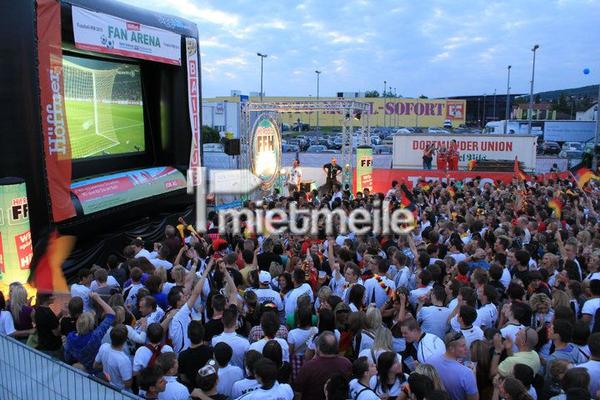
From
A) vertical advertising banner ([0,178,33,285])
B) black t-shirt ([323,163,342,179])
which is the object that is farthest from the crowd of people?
black t-shirt ([323,163,342,179])

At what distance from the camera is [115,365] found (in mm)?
4152

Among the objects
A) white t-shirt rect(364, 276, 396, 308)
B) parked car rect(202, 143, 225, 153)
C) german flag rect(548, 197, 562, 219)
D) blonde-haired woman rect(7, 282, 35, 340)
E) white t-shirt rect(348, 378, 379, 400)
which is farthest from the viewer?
parked car rect(202, 143, 225, 153)

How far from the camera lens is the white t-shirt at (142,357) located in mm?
4070

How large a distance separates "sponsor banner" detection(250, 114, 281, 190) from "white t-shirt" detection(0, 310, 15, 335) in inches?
501

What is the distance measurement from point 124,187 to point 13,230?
3834 mm

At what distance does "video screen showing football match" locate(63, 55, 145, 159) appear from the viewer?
435 inches

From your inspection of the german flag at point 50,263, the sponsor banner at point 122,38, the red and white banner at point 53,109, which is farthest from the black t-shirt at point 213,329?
the sponsor banner at point 122,38

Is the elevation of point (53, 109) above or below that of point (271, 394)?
above

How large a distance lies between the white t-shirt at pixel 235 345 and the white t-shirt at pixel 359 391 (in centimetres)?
111

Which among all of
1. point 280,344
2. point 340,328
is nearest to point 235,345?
point 280,344

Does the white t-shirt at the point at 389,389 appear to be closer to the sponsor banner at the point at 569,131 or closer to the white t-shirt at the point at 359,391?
the white t-shirt at the point at 359,391

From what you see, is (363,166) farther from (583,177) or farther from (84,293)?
(84,293)

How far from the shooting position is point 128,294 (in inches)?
233

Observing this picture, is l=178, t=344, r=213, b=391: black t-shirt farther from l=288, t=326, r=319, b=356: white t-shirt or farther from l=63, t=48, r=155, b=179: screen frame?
l=63, t=48, r=155, b=179: screen frame
